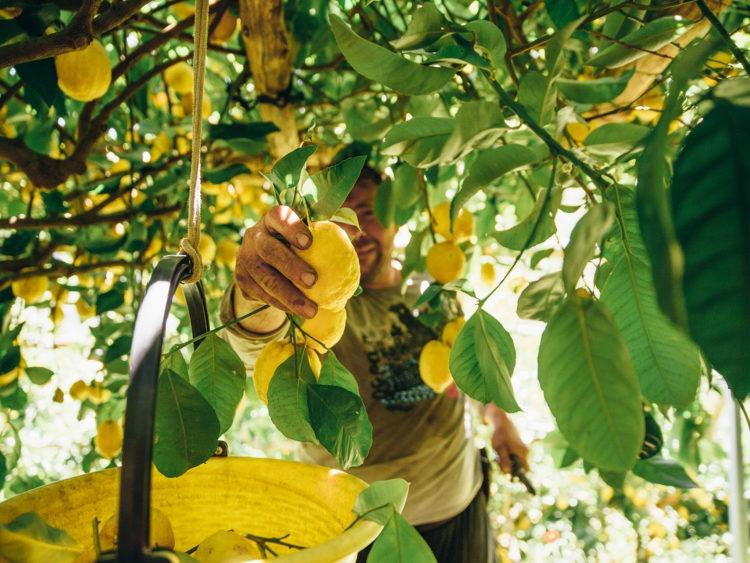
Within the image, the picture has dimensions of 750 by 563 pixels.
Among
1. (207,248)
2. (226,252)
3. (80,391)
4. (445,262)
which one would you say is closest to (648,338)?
(445,262)

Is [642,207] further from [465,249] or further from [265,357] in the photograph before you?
[465,249]

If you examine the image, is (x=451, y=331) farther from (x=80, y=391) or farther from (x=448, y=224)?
(x=80, y=391)

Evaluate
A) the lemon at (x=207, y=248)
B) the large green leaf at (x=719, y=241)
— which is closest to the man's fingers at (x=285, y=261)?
the large green leaf at (x=719, y=241)

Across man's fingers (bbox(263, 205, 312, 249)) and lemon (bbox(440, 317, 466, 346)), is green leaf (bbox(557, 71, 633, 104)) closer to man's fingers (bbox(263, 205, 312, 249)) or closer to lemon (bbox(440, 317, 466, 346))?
man's fingers (bbox(263, 205, 312, 249))

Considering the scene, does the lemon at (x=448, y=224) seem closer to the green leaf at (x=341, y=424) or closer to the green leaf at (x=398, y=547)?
the green leaf at (x=341, y=424)

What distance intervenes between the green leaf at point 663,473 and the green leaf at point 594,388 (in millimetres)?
346

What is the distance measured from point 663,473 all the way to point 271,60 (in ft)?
2.43

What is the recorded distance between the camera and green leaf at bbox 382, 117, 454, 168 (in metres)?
0.49

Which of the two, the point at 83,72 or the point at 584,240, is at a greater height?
the point at 83,72

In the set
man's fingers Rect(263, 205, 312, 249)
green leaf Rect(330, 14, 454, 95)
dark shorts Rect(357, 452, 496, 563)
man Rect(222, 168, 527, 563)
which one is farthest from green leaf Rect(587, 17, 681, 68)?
dark shorts Rect(357, 452, 496, 563)

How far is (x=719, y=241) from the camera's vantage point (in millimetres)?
179

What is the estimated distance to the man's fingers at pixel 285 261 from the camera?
1.60ft

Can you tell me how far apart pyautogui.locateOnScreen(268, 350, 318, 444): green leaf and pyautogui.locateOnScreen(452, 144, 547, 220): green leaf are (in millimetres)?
202

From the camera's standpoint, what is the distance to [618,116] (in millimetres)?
921
